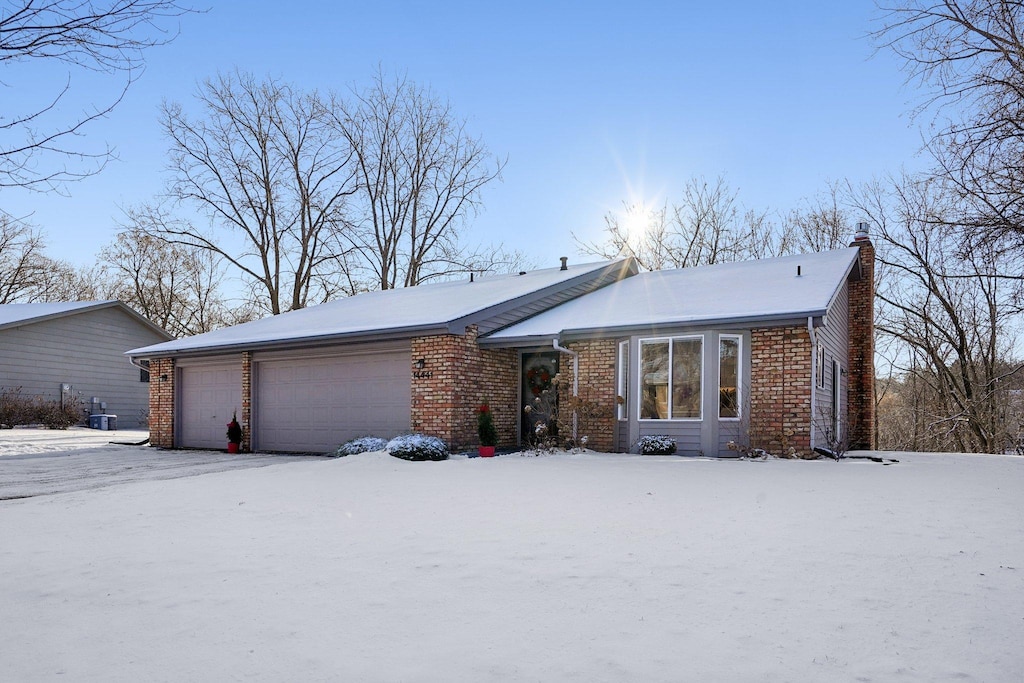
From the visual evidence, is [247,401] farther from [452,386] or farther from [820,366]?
[820,366]

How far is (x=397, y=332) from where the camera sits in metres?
14.0

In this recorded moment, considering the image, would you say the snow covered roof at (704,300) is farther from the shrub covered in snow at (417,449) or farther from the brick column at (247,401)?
the brick column at (247,401)

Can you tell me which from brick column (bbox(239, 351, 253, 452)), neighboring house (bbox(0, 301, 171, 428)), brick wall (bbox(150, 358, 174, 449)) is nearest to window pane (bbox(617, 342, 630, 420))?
brick column (bbox(239, 351, 253, 452))

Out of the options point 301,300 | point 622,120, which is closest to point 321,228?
point 301,300

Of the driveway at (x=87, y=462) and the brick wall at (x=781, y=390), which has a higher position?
the brick wall at (x=781, y=390)

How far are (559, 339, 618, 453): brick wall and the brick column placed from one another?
7550 mm

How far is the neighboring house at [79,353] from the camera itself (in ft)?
79.1

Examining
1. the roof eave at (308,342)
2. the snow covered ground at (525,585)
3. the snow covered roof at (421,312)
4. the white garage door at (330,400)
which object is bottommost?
the snow covered ground at (525,585)

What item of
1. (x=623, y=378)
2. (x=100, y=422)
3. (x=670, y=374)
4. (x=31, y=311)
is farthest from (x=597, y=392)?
(x=31, y=311)

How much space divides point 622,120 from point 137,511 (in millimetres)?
14004

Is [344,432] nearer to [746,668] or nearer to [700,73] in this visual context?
[700,73]

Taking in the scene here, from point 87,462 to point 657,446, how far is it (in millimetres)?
10697

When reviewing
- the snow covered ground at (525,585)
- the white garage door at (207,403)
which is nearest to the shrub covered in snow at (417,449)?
the snow covered ground at (525,585)

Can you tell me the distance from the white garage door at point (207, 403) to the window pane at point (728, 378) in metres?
11.1
